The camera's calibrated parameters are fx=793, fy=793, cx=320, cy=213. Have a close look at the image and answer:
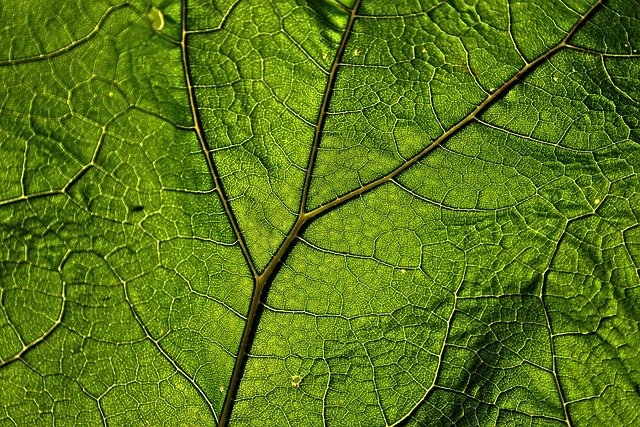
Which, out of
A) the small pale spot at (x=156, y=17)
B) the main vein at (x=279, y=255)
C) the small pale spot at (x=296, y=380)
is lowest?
the small pale spot at (x=296, y=380)

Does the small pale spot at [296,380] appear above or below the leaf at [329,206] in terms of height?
below

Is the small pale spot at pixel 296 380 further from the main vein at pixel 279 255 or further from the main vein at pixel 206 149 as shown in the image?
the main vein at pixel 206 149

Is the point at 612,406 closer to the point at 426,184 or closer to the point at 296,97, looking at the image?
the point at 426,184

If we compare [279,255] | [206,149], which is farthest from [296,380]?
[206,149]

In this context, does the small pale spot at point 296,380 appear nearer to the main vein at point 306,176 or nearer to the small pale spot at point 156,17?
the main vein at point 306,176

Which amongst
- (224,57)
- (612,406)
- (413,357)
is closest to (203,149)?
(224,57)

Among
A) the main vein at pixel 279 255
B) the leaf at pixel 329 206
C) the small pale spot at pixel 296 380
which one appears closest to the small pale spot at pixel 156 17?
the leaf at pixel 329 206

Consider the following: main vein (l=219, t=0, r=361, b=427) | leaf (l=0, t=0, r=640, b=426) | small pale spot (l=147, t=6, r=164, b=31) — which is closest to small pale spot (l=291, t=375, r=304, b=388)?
leaf (l=0, t=0, r=640, b=426)

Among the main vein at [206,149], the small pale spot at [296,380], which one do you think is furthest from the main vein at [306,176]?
the small pale spot at [296,380]

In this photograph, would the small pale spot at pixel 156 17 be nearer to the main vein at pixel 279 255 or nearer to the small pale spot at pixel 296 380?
the main vein at pixel 279 255

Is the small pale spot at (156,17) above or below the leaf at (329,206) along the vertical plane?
above
